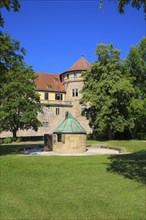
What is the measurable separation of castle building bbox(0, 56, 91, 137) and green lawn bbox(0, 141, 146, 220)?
4041 cm

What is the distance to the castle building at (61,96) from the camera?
193 feet

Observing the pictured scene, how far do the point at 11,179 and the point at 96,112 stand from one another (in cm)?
2953

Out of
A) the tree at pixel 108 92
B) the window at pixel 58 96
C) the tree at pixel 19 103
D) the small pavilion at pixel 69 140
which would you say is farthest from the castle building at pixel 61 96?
the small pavilion at pixel 69 140

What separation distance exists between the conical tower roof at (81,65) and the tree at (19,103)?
2017 cm

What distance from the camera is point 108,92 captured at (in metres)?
41.9

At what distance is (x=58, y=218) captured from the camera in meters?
8.58

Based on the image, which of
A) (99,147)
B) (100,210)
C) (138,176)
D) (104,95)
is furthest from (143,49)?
(100,210)

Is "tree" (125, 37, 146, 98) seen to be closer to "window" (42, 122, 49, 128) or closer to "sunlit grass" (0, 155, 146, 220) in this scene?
"window" (42, 122, 49, 128)

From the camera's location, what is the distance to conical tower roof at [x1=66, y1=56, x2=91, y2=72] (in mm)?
61875

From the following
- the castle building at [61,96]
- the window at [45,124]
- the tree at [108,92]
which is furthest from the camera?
the castle building at [61,96]

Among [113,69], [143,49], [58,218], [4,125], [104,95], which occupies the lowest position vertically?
[58,218]

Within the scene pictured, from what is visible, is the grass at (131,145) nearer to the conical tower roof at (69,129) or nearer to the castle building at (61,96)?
the conical tower roof at (69,129)

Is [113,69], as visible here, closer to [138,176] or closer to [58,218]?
[138,176]

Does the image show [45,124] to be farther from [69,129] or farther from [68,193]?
[68,193]
